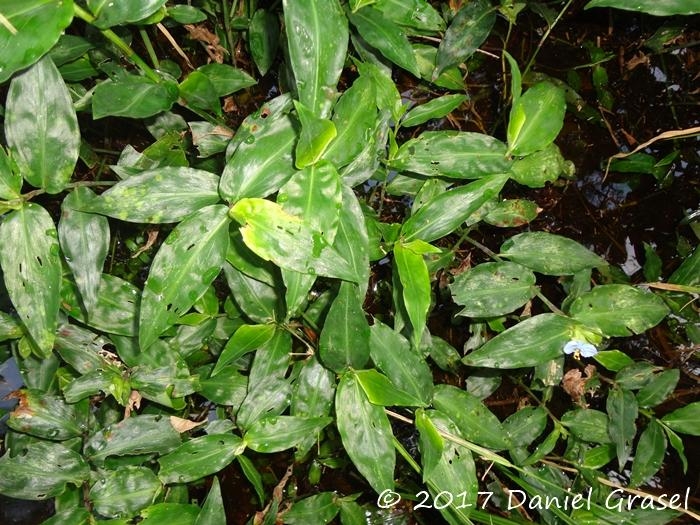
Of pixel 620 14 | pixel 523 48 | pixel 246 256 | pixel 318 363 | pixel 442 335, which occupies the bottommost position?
pixel 442 335

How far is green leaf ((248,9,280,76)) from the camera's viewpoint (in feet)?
5.40

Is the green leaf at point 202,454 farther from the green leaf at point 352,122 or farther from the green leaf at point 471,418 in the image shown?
the green leaf at point 352,122

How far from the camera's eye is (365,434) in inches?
51.3

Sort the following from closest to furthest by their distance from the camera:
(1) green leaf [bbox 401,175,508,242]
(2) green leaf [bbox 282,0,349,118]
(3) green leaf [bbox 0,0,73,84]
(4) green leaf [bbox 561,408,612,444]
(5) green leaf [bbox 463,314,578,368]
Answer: (3) green leaf [bbox 0,0,73,84] → (2) green leaf [bbox 282,0,349,118] → (1) green leaf [bbox 401,175,508,242] → (5) green leaf [bbox 463,314,578,368] → (4) green leaf [bbox 561,408,612,444]

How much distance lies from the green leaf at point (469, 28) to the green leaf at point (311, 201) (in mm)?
843

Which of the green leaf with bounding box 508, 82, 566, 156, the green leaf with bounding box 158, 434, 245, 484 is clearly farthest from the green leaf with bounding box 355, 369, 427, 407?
the green leaf with bounding box 508, 82, 566, 156

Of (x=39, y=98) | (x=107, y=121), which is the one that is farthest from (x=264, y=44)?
(x=39, y=98)

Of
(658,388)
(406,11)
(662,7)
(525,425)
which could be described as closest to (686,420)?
(658,388)

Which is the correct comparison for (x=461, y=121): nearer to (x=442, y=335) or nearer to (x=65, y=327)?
(x=442, y=335)

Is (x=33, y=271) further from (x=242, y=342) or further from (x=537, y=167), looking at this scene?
(x=537, y=167)

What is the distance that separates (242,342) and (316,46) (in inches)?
31.9

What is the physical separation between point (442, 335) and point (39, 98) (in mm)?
1531

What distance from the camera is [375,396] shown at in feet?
4.22

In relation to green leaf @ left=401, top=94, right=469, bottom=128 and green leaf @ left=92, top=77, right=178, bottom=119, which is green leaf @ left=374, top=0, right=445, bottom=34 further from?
green leaf @ left=92, top=77, right=178, bottom=119
